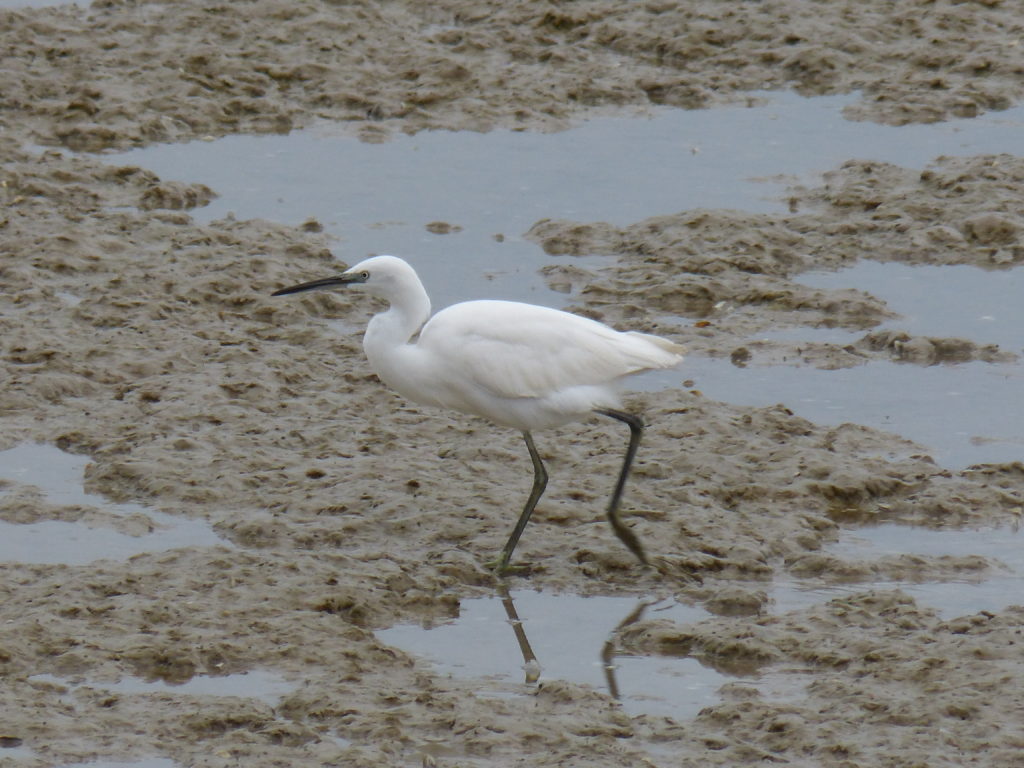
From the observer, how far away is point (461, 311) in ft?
23.8

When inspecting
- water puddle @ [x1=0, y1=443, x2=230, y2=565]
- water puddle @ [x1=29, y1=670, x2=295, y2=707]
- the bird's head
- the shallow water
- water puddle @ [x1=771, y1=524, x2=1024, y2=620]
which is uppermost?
the bird's head

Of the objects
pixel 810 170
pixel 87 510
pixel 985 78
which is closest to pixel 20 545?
pixel 87 510

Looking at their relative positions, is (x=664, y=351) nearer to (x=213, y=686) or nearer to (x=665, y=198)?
(x=213, y=686)

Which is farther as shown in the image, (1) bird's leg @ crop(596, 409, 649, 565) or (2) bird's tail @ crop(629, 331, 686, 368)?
(2) bird's tail @ crop(629, 331, 686, 368)

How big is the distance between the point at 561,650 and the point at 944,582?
5.12ft

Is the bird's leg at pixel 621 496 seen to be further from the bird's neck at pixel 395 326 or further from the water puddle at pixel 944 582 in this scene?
the bird's neck at pixel 395 326

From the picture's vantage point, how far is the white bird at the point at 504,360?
23.4 ft

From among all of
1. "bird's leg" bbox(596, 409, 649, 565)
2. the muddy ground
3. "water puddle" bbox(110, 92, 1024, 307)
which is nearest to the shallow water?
"water puddle" bbox(110, 92, 1024, 307)

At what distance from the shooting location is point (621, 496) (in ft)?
24.3

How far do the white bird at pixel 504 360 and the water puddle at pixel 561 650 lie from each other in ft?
0.95

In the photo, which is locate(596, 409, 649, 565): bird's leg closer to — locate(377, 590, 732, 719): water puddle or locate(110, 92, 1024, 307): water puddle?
locate(377, 590, 732, 719): water puddle

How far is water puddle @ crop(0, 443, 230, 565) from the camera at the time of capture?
23.0ft

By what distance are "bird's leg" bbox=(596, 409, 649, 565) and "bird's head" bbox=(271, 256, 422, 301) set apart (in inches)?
37.4

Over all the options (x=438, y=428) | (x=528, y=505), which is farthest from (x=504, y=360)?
(x=438, y=428)
